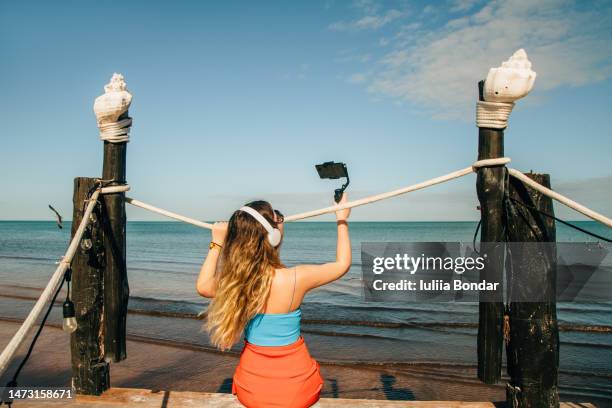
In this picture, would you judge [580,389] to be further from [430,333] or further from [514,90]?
[514,90]

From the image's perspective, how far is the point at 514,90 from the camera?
2.89m

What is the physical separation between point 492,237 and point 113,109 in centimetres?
328

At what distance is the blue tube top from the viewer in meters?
2.54

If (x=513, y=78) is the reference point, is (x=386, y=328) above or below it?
below

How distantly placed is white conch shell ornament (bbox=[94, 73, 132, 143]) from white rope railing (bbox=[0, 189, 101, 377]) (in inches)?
20.7

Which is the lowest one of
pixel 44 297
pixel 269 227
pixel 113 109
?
pixel 44 297

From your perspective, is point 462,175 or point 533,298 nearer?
point 533,298

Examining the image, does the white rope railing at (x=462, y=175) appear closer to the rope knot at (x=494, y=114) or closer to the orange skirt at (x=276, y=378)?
the rope knot at (x=494, y=114)

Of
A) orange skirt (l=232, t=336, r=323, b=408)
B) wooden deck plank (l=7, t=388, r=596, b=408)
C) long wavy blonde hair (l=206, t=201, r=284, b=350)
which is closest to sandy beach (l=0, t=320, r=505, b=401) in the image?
wooden deck plank (l=7, t=388, r=596, b=408)

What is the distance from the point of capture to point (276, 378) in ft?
8.19

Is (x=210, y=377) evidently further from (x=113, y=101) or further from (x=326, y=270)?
(x=326, y=270)

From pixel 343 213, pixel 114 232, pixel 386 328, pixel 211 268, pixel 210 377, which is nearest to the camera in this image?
pixel 211 268

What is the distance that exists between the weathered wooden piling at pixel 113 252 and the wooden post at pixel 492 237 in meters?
3.08

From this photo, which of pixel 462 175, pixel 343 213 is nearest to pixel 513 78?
pixel 462 175
